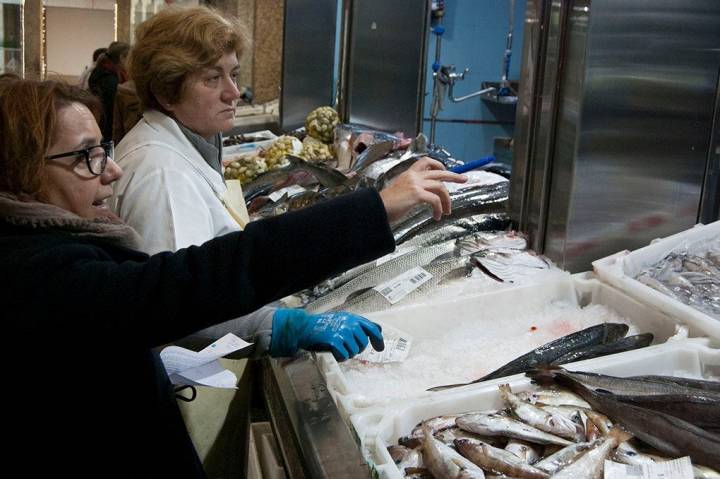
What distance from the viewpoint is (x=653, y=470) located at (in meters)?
1.60

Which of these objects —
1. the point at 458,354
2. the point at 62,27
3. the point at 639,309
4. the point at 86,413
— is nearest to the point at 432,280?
the point at 458,354

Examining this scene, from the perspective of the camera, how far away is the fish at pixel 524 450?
170 cm

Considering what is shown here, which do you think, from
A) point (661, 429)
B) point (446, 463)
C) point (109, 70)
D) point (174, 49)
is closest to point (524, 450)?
point (446, 463)

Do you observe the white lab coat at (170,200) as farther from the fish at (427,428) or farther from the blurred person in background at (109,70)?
the blurred person in background at (109,70)

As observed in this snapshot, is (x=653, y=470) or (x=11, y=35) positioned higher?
(x=11, y=35)

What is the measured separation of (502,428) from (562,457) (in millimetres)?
155

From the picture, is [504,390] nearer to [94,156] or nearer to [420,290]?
[420,290]

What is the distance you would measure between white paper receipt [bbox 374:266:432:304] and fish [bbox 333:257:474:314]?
0.04 feet

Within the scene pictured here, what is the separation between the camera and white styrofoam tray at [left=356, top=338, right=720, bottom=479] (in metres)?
1.77

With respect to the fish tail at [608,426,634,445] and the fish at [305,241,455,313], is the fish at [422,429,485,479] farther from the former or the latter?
the fish at [305,241,455,313]

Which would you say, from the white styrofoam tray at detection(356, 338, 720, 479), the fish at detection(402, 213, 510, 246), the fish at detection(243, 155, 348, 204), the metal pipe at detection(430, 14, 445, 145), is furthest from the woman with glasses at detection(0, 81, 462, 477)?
the metal pipe at detection(430, 14, 445, 145)

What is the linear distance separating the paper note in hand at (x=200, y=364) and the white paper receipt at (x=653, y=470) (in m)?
0.91

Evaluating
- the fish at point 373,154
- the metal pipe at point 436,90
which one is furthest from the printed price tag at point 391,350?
the metal pipe at point 436,90

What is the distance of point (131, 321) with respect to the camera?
134cm
